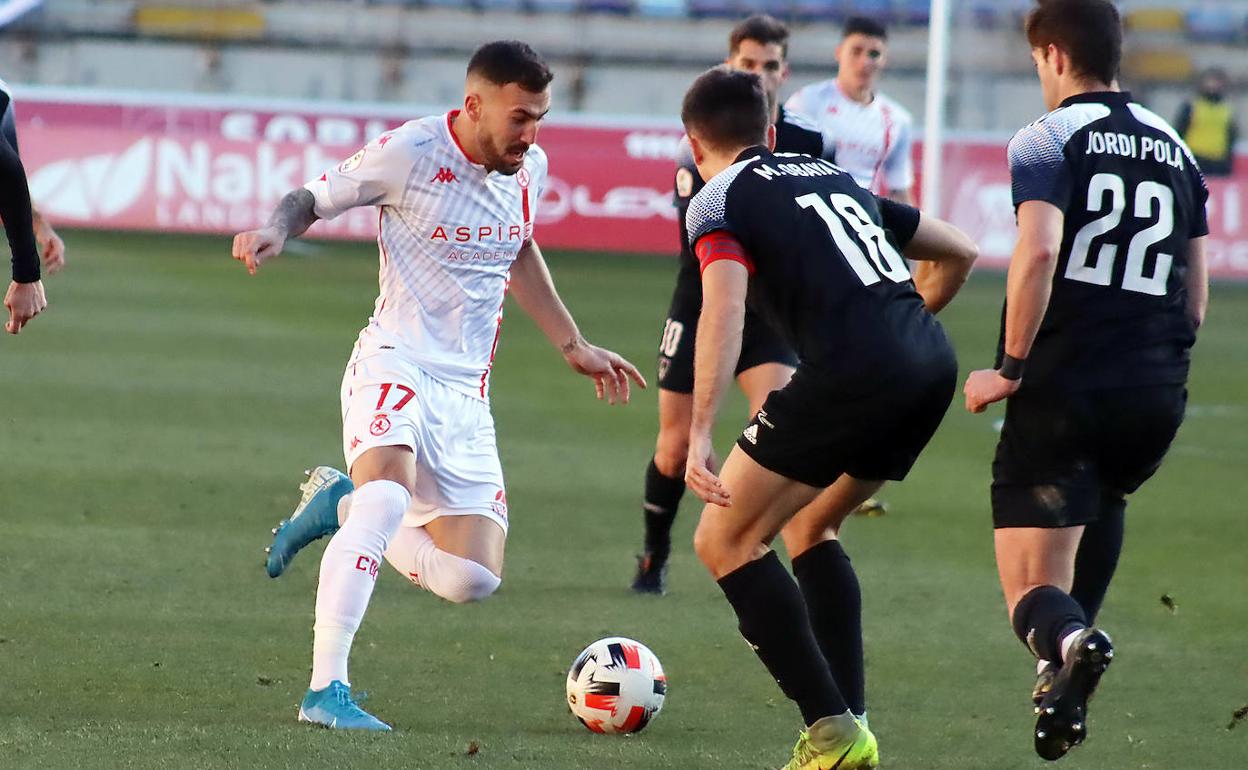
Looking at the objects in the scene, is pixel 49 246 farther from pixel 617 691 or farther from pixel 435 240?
pixel 617 691

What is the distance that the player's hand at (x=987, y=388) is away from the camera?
4379 mm

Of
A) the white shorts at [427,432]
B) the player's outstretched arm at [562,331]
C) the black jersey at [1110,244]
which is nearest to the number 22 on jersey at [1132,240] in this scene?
the black jersey at [1110,244]

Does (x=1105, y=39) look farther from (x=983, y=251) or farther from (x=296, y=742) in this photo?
(x=983, y=251)

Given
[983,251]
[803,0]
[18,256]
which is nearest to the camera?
[18,256]

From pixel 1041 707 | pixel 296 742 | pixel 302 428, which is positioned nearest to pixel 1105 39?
pixel 1041 707

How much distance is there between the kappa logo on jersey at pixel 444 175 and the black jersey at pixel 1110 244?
5.25ft

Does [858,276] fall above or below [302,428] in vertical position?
above

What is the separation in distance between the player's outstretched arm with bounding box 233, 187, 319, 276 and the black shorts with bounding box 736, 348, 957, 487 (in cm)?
130

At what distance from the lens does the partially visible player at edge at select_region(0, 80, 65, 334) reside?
5.32 meters

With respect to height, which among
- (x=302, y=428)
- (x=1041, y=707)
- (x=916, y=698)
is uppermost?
(x=1041, y=707)

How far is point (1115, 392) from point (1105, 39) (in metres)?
0.89

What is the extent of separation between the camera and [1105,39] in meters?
4.48

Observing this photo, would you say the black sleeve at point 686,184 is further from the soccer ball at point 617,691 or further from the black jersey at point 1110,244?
the black jersey at point 1110,244

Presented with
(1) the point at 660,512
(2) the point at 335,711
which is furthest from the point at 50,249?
(1) the point at 660,512
